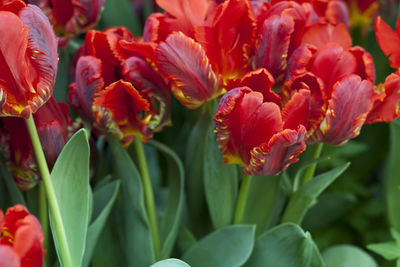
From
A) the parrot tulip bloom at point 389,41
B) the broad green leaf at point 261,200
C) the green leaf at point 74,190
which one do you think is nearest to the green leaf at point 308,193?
the broad green leaf at point 261,200

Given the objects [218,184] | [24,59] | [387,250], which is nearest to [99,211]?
[218,184]

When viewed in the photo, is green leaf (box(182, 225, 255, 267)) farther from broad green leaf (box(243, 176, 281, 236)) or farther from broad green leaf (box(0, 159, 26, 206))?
broad green leaf (box(0, 159, 26, 206))

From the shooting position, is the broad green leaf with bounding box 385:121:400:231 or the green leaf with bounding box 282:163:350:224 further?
the broad green leaf with bounding box 385:121:400:231

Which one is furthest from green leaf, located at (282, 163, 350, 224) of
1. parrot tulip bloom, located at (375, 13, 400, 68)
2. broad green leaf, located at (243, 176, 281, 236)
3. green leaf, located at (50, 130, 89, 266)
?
green leaf, located at (50, 130, 89, 266)

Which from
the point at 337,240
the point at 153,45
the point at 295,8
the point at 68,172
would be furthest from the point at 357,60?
the point at 337,240

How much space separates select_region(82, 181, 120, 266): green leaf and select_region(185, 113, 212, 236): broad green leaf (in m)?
0.12

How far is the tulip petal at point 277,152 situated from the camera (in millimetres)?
475

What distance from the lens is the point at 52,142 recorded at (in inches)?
21.3

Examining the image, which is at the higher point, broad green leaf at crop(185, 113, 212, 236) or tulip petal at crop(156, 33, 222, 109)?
tulip petal at crop(156, 33, 222, 109)

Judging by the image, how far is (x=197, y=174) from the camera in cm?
70

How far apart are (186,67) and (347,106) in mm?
161

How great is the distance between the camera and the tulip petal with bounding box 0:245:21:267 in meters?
0.37

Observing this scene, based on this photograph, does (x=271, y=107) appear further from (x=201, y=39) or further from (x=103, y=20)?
(x=103, y=20)

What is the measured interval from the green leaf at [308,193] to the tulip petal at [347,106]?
58 mm
